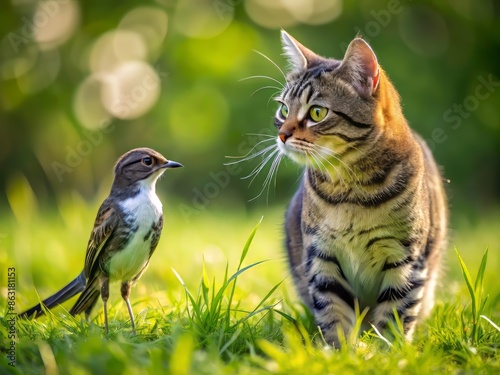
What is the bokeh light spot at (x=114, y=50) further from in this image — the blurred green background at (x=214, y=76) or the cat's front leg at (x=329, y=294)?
the cat's front leg at (x=329, y=294)

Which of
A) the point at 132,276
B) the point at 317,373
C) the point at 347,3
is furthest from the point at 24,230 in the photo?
the point at 347,3

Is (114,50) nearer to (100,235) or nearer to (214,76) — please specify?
(214,76)

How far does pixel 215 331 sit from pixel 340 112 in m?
1.04

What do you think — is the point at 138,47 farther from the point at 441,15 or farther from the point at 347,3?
the point at 441,15

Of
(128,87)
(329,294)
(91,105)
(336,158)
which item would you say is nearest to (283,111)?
(336,158)

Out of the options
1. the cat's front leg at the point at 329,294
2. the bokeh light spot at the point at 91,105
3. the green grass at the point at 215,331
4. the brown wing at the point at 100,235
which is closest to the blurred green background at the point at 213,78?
the bokeh light spot at the point at 91,105

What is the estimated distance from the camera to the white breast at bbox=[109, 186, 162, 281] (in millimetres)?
2336

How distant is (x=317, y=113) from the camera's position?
265 centimetres

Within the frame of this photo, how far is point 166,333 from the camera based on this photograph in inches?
95.7

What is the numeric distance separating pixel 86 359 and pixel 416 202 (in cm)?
149

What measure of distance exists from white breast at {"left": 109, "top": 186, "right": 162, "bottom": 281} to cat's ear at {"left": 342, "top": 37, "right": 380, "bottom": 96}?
0.99m

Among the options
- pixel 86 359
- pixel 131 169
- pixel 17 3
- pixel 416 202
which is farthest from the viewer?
pixel 17 3

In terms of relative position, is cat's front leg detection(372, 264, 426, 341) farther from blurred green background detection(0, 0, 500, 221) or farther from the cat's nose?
blurred green background detection(0, 0, 500, 221)

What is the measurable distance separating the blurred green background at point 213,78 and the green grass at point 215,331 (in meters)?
2.71
